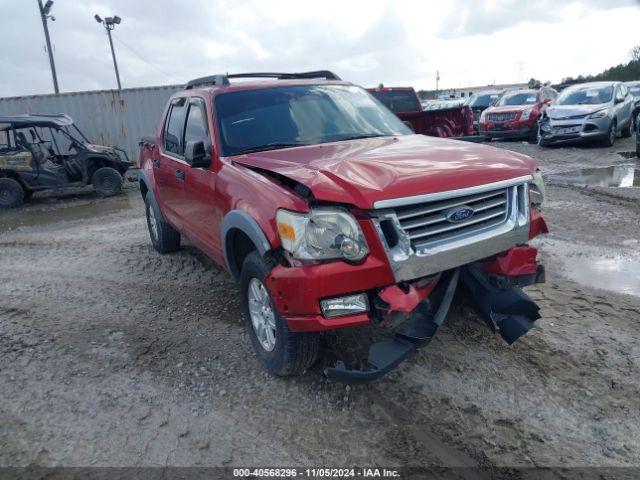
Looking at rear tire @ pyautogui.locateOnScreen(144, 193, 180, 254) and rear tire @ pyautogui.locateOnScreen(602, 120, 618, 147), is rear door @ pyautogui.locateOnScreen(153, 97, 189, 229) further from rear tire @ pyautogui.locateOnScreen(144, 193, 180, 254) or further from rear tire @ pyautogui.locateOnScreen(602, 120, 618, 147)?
rear tire @ pyautogui.locateOnScreen(602, 120, 618, 147)

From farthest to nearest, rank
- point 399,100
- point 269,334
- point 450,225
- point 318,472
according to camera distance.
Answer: point 399,100 < point 269,334 < point 450,225 < point 318,472

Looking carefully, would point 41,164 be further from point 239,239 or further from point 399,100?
point 239,239

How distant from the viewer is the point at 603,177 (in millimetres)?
9602

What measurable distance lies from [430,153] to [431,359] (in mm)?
1417

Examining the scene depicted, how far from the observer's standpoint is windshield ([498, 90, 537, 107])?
16.2m

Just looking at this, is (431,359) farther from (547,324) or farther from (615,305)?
(615,305)

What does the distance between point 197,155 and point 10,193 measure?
907 cm

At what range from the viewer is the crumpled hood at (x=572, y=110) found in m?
12.9

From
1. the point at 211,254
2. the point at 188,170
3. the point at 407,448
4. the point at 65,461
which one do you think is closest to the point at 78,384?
the point at 65,461

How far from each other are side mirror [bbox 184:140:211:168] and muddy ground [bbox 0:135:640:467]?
1393 mm

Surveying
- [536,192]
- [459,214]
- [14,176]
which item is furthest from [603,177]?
[14,176]

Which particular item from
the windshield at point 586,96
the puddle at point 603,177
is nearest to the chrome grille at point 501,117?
the windshield at point 586,96

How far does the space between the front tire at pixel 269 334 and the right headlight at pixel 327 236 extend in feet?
1.00

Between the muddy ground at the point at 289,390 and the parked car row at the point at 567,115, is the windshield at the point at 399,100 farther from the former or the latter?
the muddy ground at the point at 289,390
